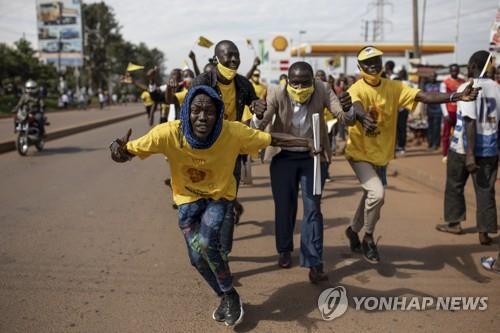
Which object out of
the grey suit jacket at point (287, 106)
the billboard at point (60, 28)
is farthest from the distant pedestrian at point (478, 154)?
the billboard at point (60, 28)

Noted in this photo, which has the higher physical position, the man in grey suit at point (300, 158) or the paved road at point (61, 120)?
the man in grey suit at point (300, 158)

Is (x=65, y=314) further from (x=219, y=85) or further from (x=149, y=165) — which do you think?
(x=149, y=165)

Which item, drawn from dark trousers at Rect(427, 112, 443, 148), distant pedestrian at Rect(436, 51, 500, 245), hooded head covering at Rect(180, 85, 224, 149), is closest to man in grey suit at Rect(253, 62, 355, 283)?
hooded head covering at Rect(180, 85, 224, 149)

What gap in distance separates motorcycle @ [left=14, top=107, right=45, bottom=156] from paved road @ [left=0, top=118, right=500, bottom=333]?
470 cm

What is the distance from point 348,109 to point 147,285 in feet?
7.22

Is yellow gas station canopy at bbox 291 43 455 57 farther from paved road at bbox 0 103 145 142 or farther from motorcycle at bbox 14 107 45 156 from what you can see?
motorcycle at bbox 14 107 45 156

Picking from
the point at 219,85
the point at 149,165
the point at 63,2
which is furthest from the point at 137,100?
the point at 219,85

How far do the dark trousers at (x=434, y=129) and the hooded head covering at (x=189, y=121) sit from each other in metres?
9.84

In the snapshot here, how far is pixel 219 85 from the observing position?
14.6 ft

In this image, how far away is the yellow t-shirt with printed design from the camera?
4473mm

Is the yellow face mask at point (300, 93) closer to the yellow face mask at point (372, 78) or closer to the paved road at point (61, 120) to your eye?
the yellow face mask at point (372, 78)

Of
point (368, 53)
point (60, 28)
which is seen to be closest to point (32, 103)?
point (368, 53)

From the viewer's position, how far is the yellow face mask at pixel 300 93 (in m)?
4.12

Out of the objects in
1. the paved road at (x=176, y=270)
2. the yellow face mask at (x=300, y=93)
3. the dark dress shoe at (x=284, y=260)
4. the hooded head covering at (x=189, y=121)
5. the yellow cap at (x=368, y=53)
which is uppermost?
the yellow cap at (x=368, y=53)
